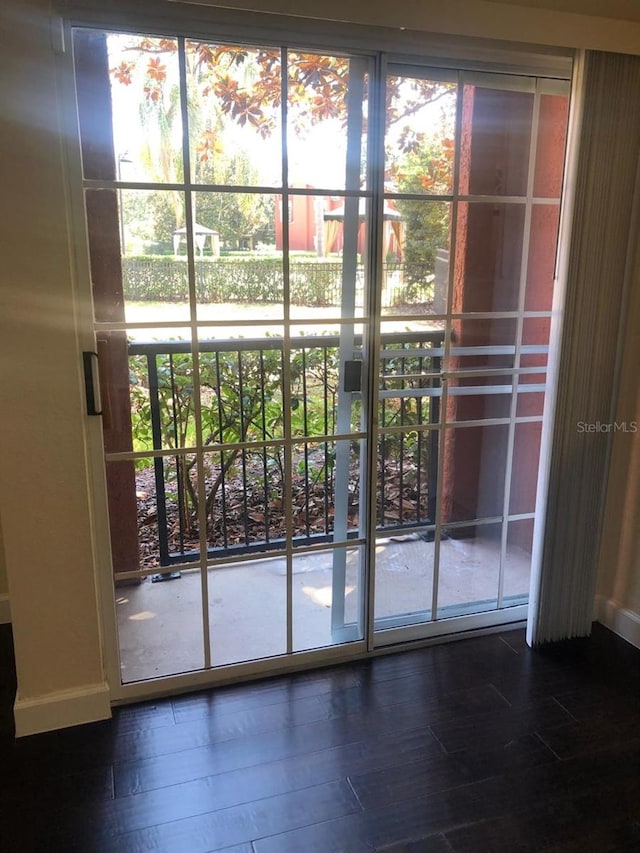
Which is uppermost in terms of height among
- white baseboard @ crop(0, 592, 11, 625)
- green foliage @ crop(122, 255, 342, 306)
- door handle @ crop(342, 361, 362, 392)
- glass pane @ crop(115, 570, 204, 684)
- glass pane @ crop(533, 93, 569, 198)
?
glass pane @ crop(533, 93, 569, 198)

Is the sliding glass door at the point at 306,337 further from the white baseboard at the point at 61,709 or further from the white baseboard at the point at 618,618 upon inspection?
the white baseboard at the point at 618,618

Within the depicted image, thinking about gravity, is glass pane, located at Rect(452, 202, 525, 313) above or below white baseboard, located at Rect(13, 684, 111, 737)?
above

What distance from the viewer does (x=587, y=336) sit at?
7.43ft

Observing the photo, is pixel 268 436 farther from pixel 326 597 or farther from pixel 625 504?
pixel 625 504

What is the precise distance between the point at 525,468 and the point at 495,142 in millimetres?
1251

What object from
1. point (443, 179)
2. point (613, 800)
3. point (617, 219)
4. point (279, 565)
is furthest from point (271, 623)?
point (617, 219)

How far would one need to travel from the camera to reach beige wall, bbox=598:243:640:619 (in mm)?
2422

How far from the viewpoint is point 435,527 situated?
246 centimetres

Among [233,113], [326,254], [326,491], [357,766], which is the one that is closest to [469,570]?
[326,491]

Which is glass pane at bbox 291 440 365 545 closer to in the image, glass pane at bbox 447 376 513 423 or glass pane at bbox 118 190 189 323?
glass pane at bbox 447 376 513 423

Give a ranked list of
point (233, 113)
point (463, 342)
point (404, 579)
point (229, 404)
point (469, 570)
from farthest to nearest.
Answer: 1. point (469, 570)
2. point (404, 579)
3. point (463, 342)
4. point (229, 404)
5. point (233, 113)

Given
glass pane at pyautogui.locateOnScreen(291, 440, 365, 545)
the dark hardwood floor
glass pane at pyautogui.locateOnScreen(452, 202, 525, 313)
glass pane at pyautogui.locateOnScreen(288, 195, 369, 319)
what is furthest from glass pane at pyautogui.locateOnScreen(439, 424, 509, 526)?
glass pane at pyautogui.locateOnScreen(288, 195, 369, 319)

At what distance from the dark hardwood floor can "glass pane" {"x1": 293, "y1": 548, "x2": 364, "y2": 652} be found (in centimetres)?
13

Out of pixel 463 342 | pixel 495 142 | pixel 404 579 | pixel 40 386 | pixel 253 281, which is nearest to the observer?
pixel 40 386
